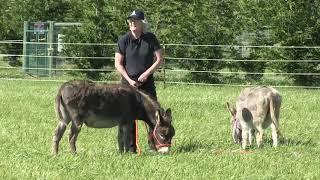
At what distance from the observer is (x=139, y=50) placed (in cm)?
836

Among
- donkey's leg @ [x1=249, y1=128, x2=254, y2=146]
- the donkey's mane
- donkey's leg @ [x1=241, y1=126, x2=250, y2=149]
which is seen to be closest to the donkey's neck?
the donkey's mane

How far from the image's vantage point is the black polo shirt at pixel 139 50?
8352 millimetres

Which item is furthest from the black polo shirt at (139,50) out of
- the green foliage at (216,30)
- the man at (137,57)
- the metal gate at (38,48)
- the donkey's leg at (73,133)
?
the metal gate at (38,48)

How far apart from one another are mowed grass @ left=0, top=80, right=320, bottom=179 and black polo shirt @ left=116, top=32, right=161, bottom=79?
3.82ft

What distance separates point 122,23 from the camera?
23.4m

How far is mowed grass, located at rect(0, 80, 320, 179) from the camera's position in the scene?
6.37 meters

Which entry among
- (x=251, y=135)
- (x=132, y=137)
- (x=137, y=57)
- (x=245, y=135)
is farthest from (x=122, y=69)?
(x=251, y=135)

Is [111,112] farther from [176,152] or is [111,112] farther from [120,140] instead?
[176,152]

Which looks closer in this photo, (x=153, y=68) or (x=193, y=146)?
(x=153, y=68)

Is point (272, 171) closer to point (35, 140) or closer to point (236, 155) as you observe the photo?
point (236, 155)

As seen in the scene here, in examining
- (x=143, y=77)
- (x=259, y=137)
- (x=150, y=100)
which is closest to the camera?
(x=150, y=100)

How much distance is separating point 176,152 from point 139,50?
155 cm

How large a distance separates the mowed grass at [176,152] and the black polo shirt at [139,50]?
45.8 inches

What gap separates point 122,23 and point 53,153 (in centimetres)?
1620
